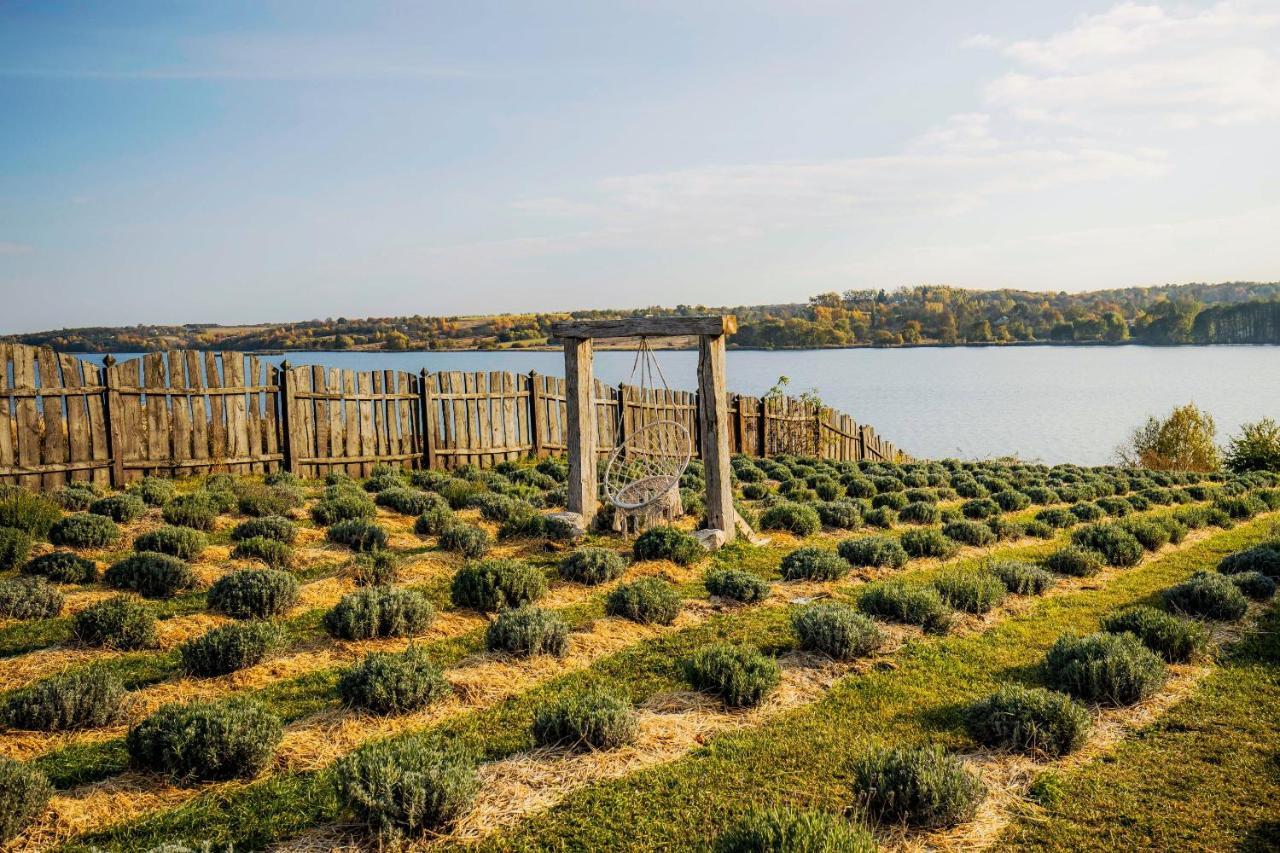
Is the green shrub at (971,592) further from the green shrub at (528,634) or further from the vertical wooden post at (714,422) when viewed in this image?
the green shrub at (528,634)

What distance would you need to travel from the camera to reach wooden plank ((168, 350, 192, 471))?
14.0m

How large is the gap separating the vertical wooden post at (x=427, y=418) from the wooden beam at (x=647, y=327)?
629 cm

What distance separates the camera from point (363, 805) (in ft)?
13.8

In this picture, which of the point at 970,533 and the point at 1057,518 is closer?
the point at 970,533

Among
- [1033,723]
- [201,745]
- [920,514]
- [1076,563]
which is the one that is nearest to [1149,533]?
[1076,563]

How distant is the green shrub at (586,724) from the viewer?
17.1 ft

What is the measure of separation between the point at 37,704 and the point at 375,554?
13.1ft

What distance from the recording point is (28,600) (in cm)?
729

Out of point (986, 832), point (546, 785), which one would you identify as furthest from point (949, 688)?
point (546, 785)

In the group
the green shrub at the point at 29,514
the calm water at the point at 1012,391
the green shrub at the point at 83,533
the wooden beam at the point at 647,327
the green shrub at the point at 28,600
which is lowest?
the calm water at the point at 1012,391

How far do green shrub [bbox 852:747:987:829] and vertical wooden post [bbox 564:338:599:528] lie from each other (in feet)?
23.1

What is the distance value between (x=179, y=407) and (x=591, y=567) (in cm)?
929

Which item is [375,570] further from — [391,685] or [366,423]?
[366,423]

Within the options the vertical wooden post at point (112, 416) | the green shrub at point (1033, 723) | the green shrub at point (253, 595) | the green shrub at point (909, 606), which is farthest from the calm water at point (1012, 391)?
the green shrub at point (1033, 723)
